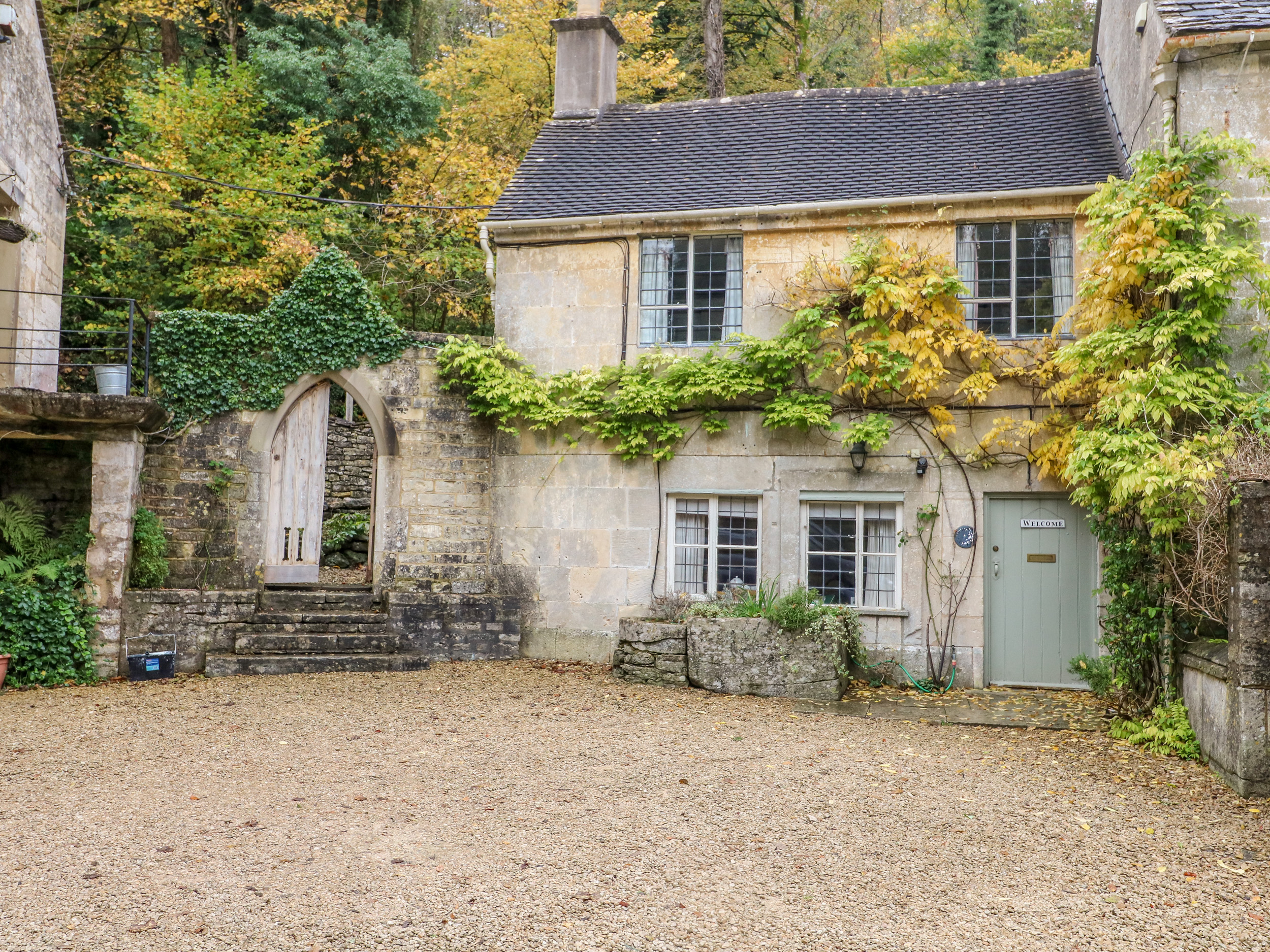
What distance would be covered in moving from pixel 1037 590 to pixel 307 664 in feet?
25.2

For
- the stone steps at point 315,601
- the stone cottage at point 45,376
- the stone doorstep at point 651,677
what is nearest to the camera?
the stone doorstep at point 651,677

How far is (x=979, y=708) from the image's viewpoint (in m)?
9.44

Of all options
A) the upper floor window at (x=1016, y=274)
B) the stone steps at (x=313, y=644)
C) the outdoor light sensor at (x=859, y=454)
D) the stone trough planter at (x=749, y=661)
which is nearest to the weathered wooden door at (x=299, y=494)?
the stone steps at (x=313, y=644)

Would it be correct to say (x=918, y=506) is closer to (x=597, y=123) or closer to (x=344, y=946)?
(x=597, y=123)

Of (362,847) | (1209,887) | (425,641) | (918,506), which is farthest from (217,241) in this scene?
(1209,887)

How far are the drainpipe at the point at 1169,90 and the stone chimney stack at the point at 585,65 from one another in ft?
23.6

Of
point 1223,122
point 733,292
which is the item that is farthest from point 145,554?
point 1223,122

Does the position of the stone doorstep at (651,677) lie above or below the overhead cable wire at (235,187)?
below

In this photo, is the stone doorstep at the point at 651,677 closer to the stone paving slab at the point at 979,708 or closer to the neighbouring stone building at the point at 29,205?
the stone paving slab at the point at 979,708

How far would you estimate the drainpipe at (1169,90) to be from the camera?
8883 millimetres

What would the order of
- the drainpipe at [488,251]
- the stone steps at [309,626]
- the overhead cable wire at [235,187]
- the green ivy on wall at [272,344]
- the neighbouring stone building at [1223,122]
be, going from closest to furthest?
the neighbouring stone building at [1223,122]
the stone steps at [309,626]
the green ivy on wall at [272,344]
the drainpipe at [488,251]
the overhead cable wire at [235,187]

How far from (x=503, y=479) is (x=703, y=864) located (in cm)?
729

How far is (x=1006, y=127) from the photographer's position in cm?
1189

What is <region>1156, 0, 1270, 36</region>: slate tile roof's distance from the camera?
8.62 meters
